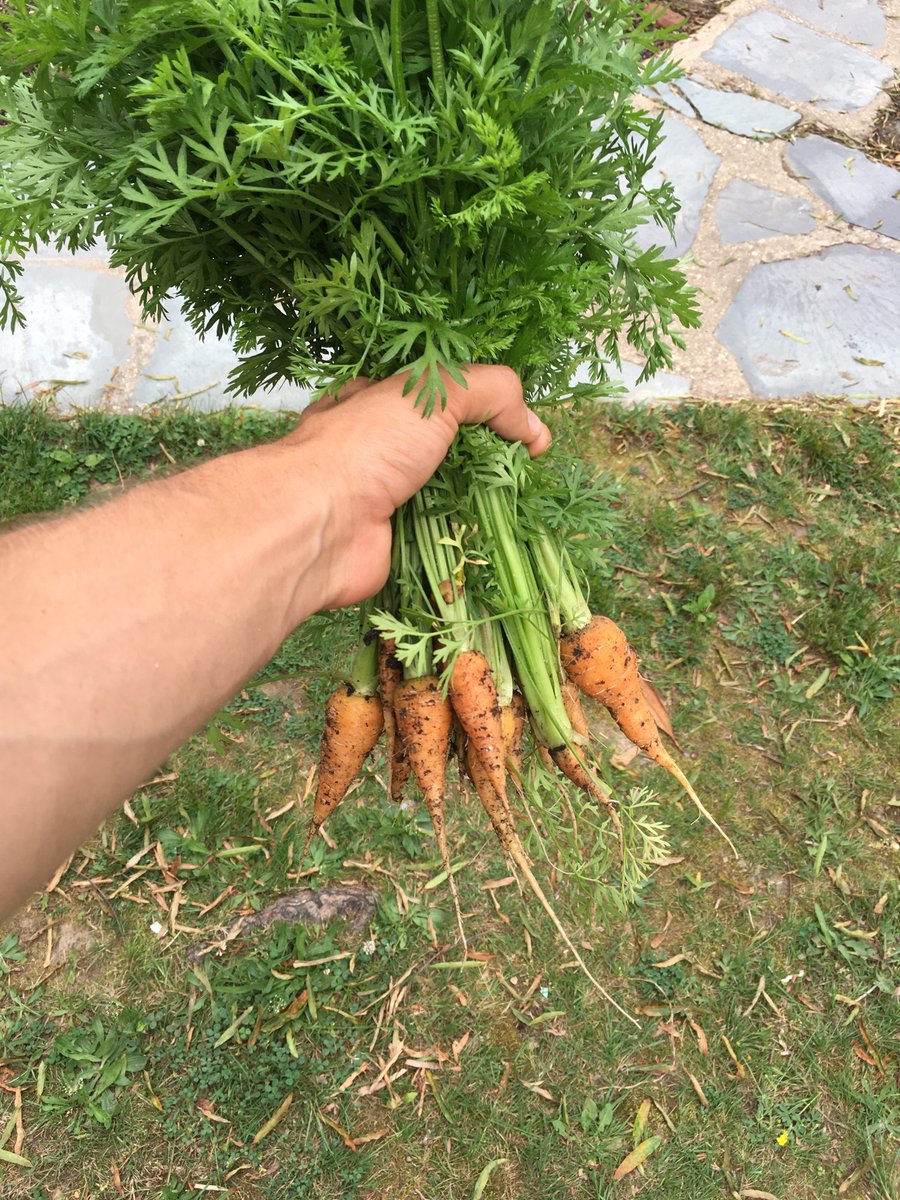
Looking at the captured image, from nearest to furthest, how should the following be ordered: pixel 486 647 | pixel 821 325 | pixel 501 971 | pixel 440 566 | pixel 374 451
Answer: pixel 374 451
pixel 440 566
pixel 486 647
pixel 501 971
pixel 821 325

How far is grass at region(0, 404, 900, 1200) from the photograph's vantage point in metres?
2.00

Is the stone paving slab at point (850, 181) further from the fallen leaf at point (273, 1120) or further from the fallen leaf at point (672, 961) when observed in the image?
the fallen leaf at point (273, 1120)

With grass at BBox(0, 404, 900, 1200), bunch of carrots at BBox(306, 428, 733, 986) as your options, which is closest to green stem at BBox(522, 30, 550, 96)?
bunch of carrots at BBox(306, 428, 733, 986)

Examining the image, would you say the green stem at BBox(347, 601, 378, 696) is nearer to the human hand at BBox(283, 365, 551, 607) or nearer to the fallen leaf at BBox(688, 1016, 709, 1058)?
the human hand at BBox(283, 365, 551, 607)

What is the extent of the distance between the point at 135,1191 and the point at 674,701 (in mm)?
1831

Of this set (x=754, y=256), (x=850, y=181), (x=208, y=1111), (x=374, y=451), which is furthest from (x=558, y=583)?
(x=850, y=181)

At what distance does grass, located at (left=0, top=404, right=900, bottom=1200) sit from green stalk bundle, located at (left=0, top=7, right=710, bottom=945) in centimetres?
53

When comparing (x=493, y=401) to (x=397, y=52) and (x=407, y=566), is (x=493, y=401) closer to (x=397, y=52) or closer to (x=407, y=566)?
(x=407, y=566)

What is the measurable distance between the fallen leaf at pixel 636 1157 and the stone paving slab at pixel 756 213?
300 centimetres

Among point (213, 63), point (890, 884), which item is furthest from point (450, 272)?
point (890, 884)

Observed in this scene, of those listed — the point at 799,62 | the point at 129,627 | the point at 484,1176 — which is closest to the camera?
the point at 129,627

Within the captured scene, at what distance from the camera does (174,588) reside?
3.76ft

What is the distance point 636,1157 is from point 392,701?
50.1 inches

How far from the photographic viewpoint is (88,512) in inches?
47.4
